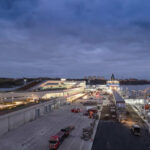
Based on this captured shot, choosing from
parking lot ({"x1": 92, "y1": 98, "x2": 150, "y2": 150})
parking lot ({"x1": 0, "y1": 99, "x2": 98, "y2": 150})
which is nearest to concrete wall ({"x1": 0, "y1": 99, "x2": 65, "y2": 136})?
parking lot ({"x1": 0, "y1": 99, "x2": 98, "y2": 150})

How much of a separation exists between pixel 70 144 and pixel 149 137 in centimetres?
1169

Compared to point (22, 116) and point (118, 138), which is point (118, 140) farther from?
point (22, 116)

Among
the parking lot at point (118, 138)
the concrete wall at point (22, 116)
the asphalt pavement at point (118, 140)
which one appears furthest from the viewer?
the concrete wall at point (22, 116)

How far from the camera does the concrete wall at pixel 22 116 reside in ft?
75.3

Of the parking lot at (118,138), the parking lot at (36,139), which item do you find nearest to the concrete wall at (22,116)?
the parking lot at (36,139)

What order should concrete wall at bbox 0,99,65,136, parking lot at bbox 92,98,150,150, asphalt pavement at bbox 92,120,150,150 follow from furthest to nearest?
concrete wall at bbox 0,99,65,136 → parking lot at bbox 92,98,150,150 → asphalt pavement at bbox 92,120,150,150

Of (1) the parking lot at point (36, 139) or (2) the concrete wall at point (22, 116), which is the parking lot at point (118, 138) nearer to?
(1) the parking lot at point (36, 139)

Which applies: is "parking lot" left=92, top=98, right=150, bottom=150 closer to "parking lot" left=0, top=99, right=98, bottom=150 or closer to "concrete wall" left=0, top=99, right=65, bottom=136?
"parking lot" left=0, top=99, right=98, bottom=150

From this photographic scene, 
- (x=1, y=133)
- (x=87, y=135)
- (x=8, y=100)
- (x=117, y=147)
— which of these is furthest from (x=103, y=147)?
(x=8, y=100)

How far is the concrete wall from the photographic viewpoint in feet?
75.3

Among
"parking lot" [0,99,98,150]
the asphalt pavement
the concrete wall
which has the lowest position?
the asphalt pavement

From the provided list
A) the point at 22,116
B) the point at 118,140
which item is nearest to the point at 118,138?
the point at 118,140

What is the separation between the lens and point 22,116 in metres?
27.7

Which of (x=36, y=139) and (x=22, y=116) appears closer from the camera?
(x=36, y=139)
